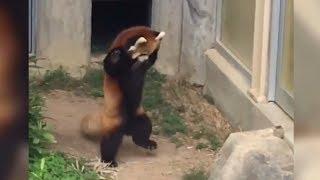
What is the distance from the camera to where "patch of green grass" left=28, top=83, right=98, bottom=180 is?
3438 millimetres

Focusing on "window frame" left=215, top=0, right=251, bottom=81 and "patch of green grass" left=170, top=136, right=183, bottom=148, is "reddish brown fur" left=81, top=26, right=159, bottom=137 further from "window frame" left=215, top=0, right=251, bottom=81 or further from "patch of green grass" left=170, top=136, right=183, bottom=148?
"window frame" left=215, top=0, right=251, bottom=81

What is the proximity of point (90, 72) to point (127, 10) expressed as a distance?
1.59m

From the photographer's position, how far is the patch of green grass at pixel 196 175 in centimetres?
379

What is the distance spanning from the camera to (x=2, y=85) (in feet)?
4.96

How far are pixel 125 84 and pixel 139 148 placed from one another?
1.95 feet

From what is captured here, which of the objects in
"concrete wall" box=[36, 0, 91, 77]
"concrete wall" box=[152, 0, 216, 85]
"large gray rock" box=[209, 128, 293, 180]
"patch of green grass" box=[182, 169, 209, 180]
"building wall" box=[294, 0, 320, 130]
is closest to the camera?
"building wall" box=[294, 0, 320, 130]

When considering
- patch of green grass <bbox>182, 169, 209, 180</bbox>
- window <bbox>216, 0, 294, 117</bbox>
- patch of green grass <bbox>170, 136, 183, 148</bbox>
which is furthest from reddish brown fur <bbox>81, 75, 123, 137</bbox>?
window <bbox>216, 0, 294, 117</bbox>

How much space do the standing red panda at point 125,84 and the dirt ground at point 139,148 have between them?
166mm

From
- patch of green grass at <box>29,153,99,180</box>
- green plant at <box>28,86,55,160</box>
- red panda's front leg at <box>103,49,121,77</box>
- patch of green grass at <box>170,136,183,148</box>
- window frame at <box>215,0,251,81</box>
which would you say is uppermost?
red panda's front leg at <box>103,49,121,77</box>

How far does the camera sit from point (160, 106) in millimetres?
4984

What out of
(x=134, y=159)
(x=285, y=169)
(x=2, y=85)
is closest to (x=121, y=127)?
(x=134, y=159)

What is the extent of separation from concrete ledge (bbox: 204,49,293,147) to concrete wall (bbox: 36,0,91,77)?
0.93 meters

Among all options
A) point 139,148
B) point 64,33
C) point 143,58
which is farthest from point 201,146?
point 64,33

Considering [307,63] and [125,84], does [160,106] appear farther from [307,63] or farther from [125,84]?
[307,63]
